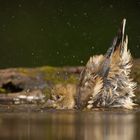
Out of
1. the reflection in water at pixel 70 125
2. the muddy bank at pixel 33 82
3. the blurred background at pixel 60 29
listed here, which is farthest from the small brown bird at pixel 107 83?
the blurred background at pixel 60 29

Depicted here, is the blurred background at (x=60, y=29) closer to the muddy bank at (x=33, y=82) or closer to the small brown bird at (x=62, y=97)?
the muddy bank at (x=33, y=82)

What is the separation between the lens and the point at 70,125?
3850 millimetres

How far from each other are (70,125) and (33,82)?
1916 millimetres

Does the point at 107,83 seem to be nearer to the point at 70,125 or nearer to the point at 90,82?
the point at 90,82

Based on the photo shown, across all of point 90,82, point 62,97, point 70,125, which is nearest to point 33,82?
point 62,97

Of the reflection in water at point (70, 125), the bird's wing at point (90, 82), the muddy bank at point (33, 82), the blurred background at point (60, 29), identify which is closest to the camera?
the reflection in water at point (70, 125)

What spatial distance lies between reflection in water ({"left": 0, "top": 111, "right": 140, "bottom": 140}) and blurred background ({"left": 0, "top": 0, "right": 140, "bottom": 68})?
2.39 m

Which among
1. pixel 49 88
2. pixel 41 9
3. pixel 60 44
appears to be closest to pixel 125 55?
pixel 49 88

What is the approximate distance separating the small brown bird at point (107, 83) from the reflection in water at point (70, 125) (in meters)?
0.25

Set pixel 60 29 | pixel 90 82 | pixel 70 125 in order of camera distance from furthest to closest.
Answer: pixel 60 29 → pixel 90 82 → pixel 70 125

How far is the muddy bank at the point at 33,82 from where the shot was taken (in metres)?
5.50

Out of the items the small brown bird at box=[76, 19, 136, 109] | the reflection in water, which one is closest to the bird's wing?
the small brown bird at box=[76, 19, 136, 109]

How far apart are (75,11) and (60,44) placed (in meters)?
0.56

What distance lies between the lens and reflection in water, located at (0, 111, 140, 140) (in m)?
3.26
